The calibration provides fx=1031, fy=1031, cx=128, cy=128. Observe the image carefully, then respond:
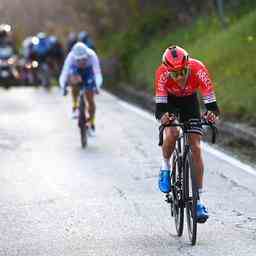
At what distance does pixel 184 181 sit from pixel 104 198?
8.96 ft

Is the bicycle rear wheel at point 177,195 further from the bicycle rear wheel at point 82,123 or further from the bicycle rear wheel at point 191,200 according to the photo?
the bicycle rear wheel at point 82,123

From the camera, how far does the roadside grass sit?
1919 cm

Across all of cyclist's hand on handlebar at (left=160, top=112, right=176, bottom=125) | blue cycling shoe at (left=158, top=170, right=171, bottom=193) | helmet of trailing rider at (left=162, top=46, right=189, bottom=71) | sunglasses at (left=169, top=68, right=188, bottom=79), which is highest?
helmet of trailing rider at (left=162, top=46, right=189, bottom=71)

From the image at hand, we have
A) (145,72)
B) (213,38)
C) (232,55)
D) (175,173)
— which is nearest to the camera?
(175,173)

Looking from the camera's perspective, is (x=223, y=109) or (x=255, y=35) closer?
(x=223, y=109)

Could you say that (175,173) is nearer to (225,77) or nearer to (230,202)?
(230,202)

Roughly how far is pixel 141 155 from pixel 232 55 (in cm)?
790

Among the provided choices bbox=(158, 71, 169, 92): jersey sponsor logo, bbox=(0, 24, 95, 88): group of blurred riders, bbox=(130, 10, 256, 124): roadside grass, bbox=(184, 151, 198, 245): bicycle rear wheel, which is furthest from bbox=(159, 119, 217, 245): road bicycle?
bbox=(0, 24, 95, 88): group of blurred riders

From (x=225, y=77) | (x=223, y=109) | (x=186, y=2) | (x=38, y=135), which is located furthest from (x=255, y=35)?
(x=186, y=2)

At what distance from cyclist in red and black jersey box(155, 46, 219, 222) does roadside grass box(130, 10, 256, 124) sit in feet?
25.3

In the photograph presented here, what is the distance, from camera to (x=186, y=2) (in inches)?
1351

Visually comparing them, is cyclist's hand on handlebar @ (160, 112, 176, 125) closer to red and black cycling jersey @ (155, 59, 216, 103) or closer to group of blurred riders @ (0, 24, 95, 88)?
red and black cycling jersey @ (155, 59, 216, 103)

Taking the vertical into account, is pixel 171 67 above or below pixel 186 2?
above

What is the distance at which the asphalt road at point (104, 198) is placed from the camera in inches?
367
